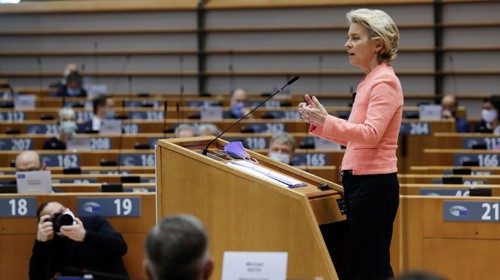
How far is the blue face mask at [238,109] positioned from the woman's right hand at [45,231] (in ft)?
22.9

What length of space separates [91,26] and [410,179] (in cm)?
981

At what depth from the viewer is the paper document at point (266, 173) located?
12.6 feet

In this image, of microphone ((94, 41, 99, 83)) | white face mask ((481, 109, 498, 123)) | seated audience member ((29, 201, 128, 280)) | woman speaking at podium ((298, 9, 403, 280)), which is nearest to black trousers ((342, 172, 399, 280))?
woman speaking at podium ((298, 9, 403, 280))

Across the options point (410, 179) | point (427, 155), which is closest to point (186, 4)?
point (427, 155)

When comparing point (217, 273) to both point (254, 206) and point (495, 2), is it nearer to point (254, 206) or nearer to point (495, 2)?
point (254, 206)

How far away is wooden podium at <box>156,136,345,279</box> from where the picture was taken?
12.1 ft

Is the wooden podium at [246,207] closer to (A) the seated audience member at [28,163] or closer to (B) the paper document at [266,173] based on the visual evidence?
(B) the paper document at [266,173]

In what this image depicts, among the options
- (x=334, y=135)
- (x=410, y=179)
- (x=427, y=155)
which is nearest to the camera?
(x=334, y=135)

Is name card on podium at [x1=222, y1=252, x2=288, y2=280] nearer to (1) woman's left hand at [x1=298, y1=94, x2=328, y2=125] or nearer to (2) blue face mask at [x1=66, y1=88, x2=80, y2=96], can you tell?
(1) woman's left hand at [x1=298, y1=94, x2=328, y2=125]

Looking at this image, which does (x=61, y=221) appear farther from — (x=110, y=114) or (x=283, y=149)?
(x=110, y=114)

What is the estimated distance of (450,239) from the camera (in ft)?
17.2

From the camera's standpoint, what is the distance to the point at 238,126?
439 inches

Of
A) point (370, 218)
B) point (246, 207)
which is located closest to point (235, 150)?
point (246, 207)

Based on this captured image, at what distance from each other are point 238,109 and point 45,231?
24.2ft
